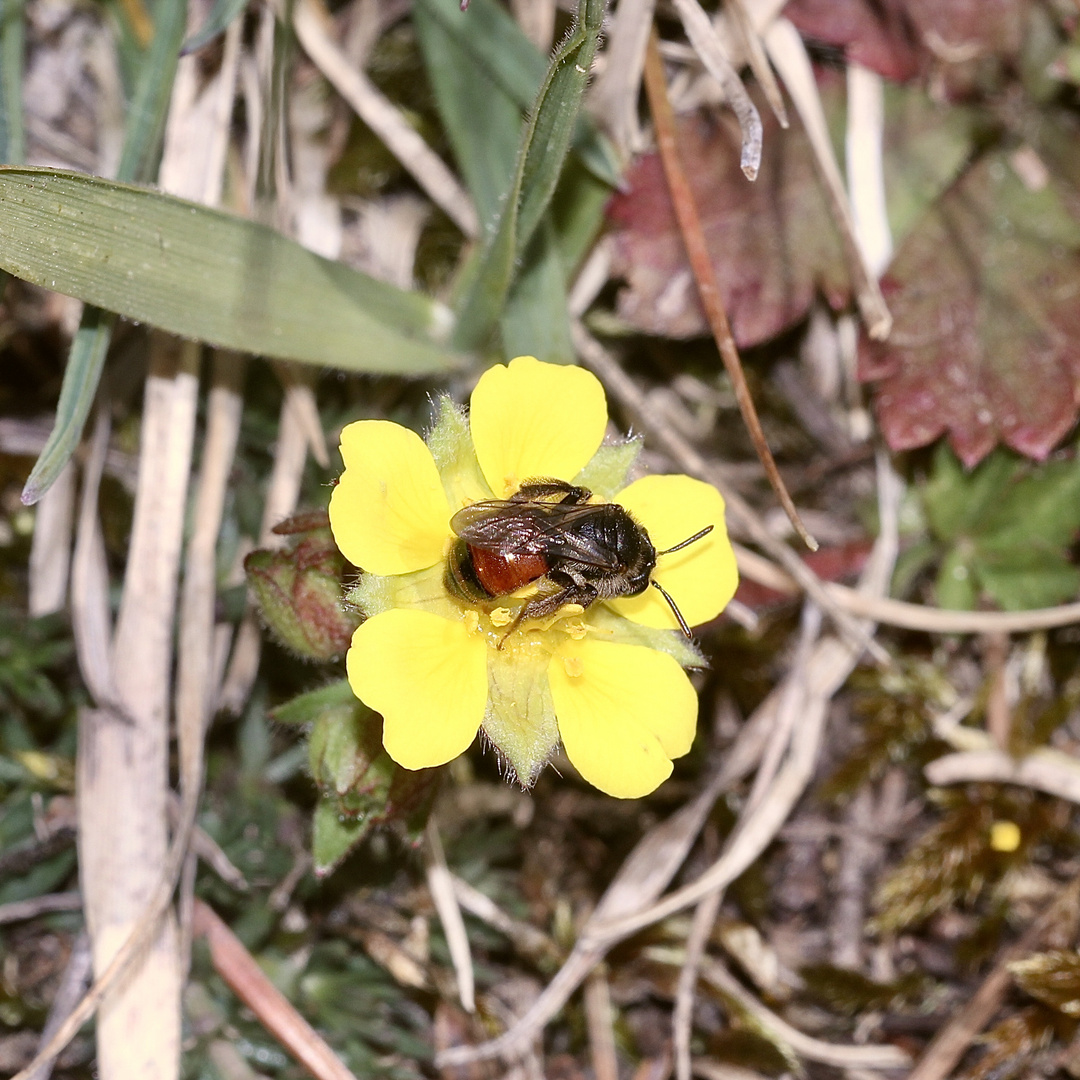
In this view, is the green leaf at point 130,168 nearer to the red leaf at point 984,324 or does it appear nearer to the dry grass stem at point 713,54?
the dry grass stem at point 713,54

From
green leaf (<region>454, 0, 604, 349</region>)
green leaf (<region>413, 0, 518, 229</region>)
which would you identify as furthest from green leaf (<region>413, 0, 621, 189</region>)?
green leaf (<region>454, 0, 604, 349</region>)

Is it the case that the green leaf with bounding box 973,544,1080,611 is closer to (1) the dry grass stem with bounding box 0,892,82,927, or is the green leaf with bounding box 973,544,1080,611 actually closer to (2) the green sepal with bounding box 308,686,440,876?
(2) the green sepal with bounding box 308,686,440,876

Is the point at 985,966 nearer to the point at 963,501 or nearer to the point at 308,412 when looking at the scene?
the point at 963,501

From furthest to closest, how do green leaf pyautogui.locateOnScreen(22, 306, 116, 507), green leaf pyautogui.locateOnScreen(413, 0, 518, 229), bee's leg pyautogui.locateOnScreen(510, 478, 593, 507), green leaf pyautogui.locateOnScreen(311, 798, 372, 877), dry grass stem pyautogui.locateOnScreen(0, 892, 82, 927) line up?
green leaf pyautogui.locateOnScreen(413, 0, 518, 229), dry grass stem pyautogui.locateOnScreen(0, 892, 82, 927), green leaf pyautogui.locateOnScreen(311, 798, 372, 877), green leaf pyautogui.locateOnScreen(22, 306, 116, 507), bee's leg pyautogui.locateOnScreen(510, 478, 593, 507)

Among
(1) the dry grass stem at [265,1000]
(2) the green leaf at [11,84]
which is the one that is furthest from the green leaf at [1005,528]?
(2) the green leaf at [11,84]

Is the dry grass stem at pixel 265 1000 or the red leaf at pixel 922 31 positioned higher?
the red leaf at pixel 922 31
